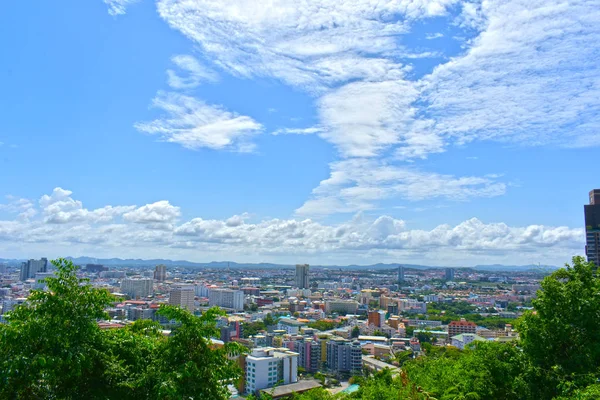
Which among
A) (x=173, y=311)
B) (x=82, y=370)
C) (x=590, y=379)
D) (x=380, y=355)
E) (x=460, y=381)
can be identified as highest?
(x=173, y=311)

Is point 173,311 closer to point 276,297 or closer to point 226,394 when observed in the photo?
point 226,394

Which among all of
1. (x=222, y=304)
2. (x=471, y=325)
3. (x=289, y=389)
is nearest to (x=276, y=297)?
(x=222, y=304)

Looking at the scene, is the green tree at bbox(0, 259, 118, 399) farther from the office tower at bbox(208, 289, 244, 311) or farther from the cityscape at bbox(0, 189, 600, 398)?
the office tower at bbox(208, 289, 244, 311)

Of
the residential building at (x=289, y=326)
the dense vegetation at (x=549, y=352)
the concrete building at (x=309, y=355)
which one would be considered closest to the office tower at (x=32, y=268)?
the residential building at (x=289, y=326)

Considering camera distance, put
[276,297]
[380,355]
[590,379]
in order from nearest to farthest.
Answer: [590,379] < [380,355] < [276,297]

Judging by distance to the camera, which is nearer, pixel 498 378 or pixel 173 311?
pixel 173 311

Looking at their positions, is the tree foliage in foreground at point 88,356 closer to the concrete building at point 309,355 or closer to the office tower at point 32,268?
the concrete building at point 309,355

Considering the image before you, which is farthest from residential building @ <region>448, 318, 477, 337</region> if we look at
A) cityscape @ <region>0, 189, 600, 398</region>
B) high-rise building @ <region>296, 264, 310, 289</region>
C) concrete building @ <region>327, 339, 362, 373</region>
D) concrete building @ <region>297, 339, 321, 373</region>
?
high-rise building @ <region>296, 264, 310, 289</region>
